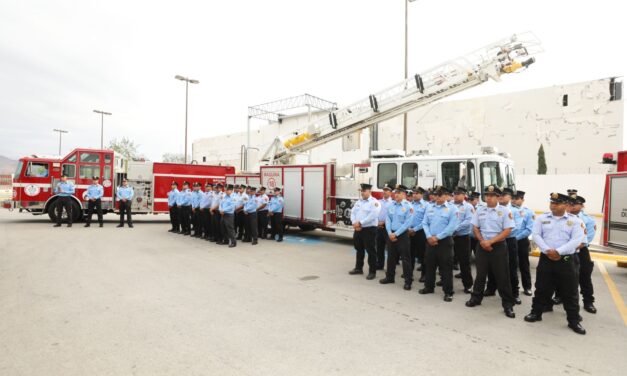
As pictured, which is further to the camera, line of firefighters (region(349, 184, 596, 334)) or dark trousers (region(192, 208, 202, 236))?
dark trousers (region(192, 208, 202, 236))

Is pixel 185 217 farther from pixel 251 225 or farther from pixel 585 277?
pixel 585 277

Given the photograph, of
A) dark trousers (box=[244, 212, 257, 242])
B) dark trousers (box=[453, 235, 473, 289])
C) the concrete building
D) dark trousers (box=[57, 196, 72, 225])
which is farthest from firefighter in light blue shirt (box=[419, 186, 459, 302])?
the concrete building

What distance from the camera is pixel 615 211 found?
23.4ft

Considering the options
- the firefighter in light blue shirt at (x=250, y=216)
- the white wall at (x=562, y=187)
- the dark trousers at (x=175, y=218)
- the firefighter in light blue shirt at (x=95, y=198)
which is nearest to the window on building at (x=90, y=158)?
the firefighter in light blue shirt at (x=95, y=198)

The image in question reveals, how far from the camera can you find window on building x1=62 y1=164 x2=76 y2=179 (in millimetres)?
13488

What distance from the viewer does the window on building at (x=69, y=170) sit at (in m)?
13.5

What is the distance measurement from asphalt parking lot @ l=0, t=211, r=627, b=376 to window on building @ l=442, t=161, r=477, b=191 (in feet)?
8.15

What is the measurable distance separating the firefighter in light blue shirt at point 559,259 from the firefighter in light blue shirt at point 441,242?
1146mm

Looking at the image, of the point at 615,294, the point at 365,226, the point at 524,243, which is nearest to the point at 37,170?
the point at 365,226

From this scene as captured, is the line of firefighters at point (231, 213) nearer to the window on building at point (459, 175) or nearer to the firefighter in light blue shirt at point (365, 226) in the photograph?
the firefighter in light blue shirt at point (365, 226)

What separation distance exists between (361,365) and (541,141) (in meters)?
27.4

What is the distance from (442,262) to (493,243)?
886 mm

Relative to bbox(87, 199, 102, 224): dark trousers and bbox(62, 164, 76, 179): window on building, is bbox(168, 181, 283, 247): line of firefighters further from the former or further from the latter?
bbox(62, 164, 76, 179): window on building

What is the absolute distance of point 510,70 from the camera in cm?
854
